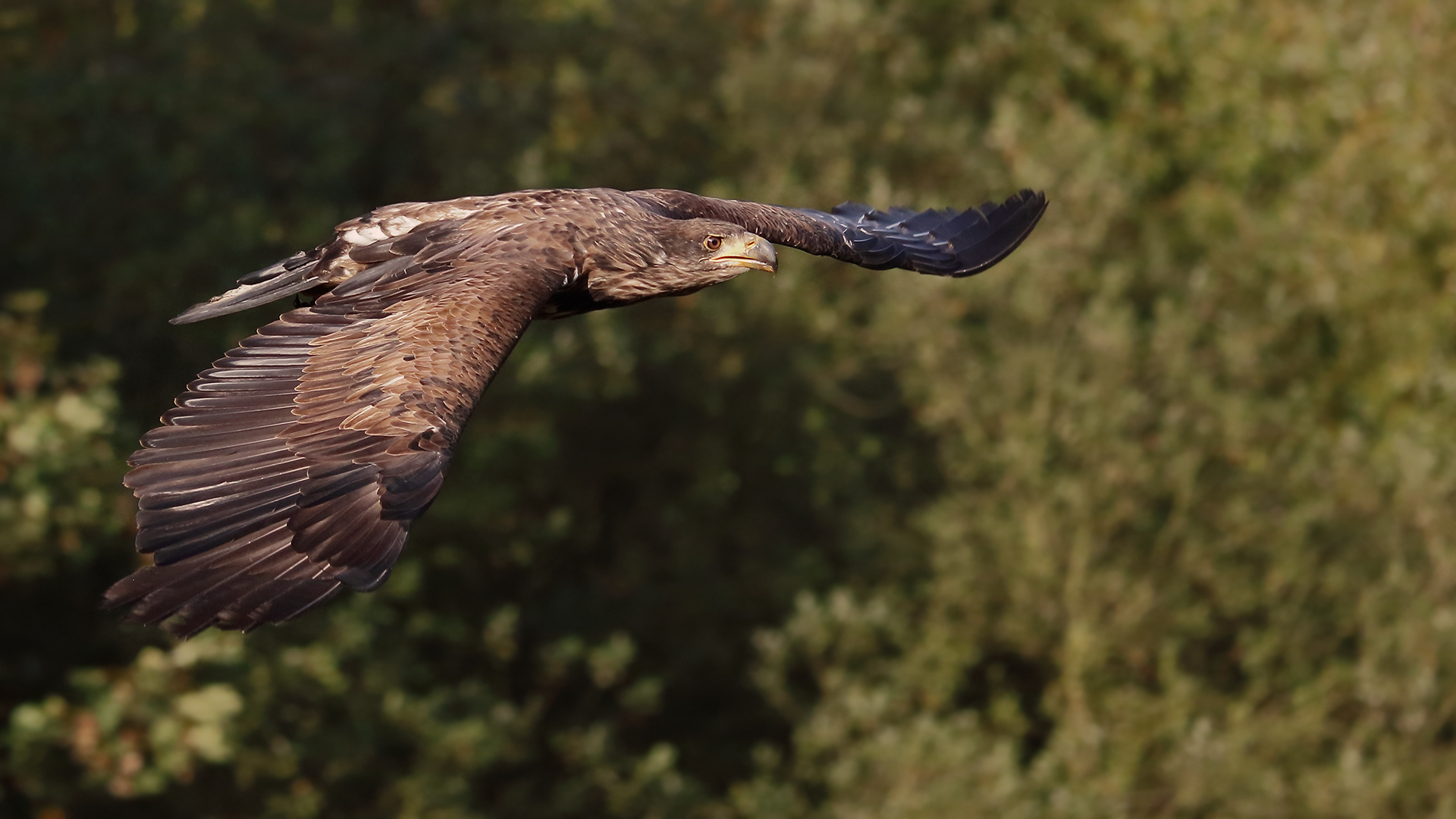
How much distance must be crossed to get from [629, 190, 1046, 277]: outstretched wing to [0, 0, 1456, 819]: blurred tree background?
7064 millimetres

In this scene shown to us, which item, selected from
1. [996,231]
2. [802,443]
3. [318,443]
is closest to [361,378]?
[318,443]

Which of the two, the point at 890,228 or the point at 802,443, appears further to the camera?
the point at 802,443

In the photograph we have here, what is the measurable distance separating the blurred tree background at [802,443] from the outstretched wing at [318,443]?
26.3ft

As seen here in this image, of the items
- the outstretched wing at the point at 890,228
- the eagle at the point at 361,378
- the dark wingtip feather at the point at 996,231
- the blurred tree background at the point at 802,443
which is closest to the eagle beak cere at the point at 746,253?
the eagle at the point at 361,378

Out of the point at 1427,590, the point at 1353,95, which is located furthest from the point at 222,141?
the point at 1353,95

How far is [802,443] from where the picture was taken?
2069cm

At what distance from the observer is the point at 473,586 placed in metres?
18.2

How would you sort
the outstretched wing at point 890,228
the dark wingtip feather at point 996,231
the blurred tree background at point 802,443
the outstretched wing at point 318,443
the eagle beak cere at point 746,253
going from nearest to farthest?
the outstretched wing at point 318,443
the eagle beak cere at point 746,253
the outstretched wing at point 890,228
the dark wingtip feather at point 996,231
the blurred tree background at point 802,443

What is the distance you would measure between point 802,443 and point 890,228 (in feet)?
37.4

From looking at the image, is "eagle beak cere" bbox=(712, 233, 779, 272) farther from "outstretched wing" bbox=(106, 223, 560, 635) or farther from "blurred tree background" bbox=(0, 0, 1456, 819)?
"blurred tree background" bbox=(0, 0, 1456, 819)

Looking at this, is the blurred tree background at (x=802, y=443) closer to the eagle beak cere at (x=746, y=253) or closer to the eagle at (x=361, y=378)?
the eagle at (x=361, y=378)

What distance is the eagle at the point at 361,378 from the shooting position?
233 inches

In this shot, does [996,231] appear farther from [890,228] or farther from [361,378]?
[361,378]

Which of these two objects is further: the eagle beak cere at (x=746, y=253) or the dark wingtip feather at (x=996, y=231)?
the dark wingtip feather at (x=996, y=231)
